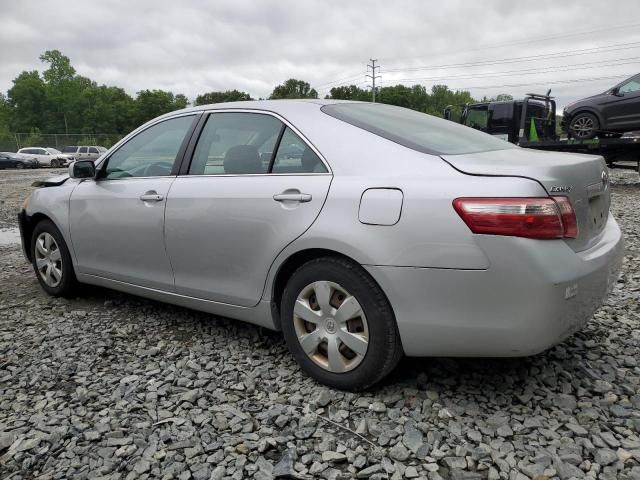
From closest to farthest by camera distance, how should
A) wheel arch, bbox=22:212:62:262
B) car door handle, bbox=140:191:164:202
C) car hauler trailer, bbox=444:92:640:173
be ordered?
car door handle, bbox=140:191:164:202, wheel arch, bbox=22:212:62:262, car hauler trailer, bbox=444:92:640:173

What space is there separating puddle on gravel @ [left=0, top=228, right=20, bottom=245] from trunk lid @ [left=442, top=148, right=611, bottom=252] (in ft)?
22.3

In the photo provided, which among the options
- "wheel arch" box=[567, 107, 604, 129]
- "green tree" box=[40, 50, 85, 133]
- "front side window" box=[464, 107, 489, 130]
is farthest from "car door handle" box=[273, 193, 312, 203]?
"green tree" box=[40, 50, 85, 133]

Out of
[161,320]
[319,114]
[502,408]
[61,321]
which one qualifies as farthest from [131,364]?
[502,408]

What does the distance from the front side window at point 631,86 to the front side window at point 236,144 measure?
1203 centimetres

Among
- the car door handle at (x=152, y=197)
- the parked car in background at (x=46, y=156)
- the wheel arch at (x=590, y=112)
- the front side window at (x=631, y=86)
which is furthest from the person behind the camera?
the parked car in background at (x=46, y=156)

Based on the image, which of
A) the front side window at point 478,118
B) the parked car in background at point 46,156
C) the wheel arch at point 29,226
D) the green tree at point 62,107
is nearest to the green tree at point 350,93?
the green tree at point 62,107

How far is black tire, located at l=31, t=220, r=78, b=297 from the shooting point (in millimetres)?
4219

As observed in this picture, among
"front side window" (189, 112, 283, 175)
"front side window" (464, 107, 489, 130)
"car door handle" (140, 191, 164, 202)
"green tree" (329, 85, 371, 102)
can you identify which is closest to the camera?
"front side window" (189, 112, 283, 175)

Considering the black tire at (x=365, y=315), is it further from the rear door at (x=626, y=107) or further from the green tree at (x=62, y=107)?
the green tree at (x=62, y=107)

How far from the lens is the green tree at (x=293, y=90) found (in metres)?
88.2

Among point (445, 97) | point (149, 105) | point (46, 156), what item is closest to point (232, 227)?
point (46, 156)

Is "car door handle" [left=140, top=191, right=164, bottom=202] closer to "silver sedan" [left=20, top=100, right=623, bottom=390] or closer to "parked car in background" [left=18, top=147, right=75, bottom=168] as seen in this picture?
"silver sedan" [left=20, top=100, right=623, bottom=390]

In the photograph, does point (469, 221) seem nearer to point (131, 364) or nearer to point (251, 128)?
point (251, 128)

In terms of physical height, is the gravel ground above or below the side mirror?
below
